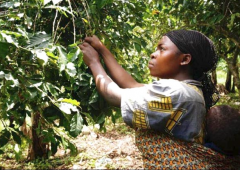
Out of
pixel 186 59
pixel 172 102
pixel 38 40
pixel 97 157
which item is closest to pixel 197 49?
pixel 186 59

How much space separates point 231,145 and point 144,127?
34 centimetres

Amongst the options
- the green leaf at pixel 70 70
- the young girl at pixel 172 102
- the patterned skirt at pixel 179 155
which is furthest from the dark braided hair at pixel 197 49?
the green leaf at pixel 70 70

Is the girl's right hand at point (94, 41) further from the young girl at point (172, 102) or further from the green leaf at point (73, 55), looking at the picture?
the green leaf at point (73, 55)

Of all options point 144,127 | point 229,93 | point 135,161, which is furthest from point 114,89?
point 229,93

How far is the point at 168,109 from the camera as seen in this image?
112 cm

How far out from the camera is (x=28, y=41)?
1.21 m

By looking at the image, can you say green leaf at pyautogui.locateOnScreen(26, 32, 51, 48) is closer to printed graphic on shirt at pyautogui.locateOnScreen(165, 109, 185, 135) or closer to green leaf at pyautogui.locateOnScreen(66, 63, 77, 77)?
green leaf at pyautogui.locateOnScreen(66, 63, 77, 77)

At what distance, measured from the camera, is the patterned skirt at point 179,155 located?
3.76ft

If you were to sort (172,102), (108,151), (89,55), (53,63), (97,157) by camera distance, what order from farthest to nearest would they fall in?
(108,151) < (97,157) < (89,55) < (53,63) < (172,102)

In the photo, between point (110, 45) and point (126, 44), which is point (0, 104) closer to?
point (110, 45)

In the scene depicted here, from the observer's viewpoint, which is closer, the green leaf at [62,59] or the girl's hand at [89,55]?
the green leaf at [62,59]

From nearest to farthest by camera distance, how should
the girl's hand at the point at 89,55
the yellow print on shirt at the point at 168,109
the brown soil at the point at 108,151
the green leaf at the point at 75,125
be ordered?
the yellow print on shirt at the point at 168,109, the green leaf at the point at 75,125, the girl's hand at the point at 89,55, the brown soil at the point at 108,151

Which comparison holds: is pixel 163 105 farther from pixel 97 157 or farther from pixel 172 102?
pixel 97 157

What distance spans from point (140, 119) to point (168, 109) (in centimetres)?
12
